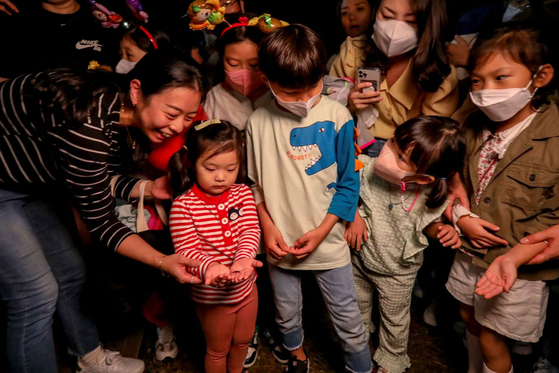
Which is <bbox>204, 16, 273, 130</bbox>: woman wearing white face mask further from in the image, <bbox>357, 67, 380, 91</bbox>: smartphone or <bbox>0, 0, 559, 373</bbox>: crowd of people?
<bbox>357, 67, 380, 91</bbox>: smartphone

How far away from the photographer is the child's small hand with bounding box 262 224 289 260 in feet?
6.03

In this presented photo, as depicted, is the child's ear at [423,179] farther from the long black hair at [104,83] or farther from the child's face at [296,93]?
the long black hair at [104,83]

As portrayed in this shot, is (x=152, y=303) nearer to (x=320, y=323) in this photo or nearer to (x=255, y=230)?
(x=255, y=230)

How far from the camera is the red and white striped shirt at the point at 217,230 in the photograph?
1.75 metres

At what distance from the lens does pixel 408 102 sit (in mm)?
2035

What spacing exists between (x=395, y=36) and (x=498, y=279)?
1.18 m

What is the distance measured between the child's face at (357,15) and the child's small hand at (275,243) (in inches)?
47.9

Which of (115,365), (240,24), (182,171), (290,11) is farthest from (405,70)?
(115,365)

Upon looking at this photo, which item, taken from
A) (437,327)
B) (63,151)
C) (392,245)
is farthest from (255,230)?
(437,327)

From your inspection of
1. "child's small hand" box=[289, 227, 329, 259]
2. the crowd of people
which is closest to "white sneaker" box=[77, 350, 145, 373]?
the crowd of people

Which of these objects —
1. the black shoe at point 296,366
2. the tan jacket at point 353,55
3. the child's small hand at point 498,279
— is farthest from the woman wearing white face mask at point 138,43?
the child's small hand at point 498,279

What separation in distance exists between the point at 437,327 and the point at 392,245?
919 mm

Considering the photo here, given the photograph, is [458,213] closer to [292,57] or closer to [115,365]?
[292,57]

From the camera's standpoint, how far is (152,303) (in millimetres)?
2270
